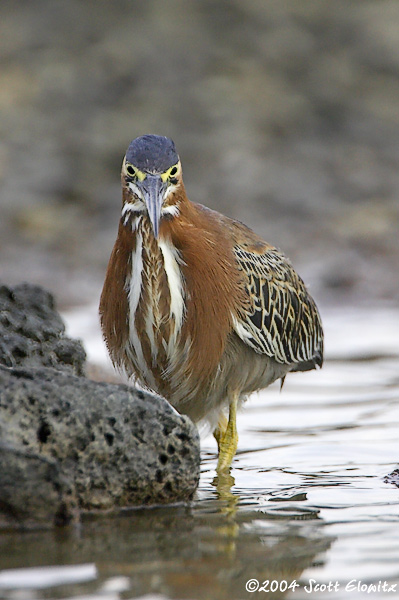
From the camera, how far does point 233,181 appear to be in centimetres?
1529

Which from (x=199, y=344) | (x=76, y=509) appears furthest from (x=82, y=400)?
(x=199, y=344)

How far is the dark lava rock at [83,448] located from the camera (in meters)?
4.73

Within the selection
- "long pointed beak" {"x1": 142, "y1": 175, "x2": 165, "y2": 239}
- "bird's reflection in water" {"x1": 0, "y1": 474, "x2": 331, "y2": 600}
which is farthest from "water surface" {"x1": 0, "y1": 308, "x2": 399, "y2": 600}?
"long pointed beak" {"x1": 142, "y1": 175, "x2": 165, "y2": 239}

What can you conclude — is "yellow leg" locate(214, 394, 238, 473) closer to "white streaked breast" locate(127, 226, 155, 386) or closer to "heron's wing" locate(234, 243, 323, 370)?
"heron's wing" locate(234, 243, 323, 370)

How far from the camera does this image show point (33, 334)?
603 centimetres

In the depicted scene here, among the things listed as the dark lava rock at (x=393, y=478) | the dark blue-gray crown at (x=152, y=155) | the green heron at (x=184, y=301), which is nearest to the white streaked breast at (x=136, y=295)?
the green heron at (x=184, y=301)

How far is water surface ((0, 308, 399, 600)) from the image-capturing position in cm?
411

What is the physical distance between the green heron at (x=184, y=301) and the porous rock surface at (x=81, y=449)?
3.60 ft

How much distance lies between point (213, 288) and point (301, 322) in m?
1.52

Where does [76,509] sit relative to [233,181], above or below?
below

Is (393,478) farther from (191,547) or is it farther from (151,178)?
(151,178)

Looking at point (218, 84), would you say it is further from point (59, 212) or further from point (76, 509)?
point (76, 509)

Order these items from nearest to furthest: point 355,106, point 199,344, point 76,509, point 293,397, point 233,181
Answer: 1. point 76,509
2. point 199,344
3. point 293,397
4. point 233,181
5. point 355,106

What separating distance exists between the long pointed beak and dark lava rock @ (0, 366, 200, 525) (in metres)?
1.04
